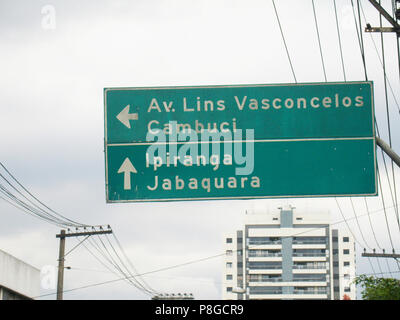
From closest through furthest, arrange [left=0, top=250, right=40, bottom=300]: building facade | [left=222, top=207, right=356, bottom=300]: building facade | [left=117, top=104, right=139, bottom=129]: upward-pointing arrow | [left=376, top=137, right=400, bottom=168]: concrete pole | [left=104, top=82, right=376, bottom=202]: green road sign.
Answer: [left=376, top=137, right=400, bottom=168]: concrete pole, [left=104, top=82, right=376, bottom=202]: green road sign, [left=117, top=104, right=139, bottom=129]: upward-pointing arrow, [left=0, top=250, right=40, bottom=300]: building facade, [left=222, top=207, right=356, bottom=300]: building facade

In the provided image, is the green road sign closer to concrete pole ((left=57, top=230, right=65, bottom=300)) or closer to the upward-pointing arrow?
the upward-pointing arrow

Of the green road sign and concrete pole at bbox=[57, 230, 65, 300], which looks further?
concrete pole at bbox=[57, 230, 65, 300]

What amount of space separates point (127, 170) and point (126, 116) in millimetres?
852

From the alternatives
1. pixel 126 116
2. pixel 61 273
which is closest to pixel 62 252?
pixel 61 273

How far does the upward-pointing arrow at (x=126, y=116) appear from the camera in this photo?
41.7 ft

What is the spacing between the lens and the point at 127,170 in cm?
1252

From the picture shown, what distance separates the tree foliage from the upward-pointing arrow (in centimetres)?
2240

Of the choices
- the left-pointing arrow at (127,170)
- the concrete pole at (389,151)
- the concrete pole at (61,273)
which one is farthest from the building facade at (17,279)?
the concrete pole at (61,273)

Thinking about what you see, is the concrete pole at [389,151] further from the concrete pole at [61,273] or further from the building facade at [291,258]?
the building facade at [291,258]

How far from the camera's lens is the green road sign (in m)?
12.5

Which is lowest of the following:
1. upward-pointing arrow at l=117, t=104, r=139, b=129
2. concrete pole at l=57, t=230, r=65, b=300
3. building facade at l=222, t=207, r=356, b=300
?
upward-pointing arrow at l=117, t=104, r=139, b=129

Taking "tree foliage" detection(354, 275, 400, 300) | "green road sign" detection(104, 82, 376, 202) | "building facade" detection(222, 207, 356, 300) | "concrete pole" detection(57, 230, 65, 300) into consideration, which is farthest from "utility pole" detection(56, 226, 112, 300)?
"building facade" detection(222, 207, 356, 300)
